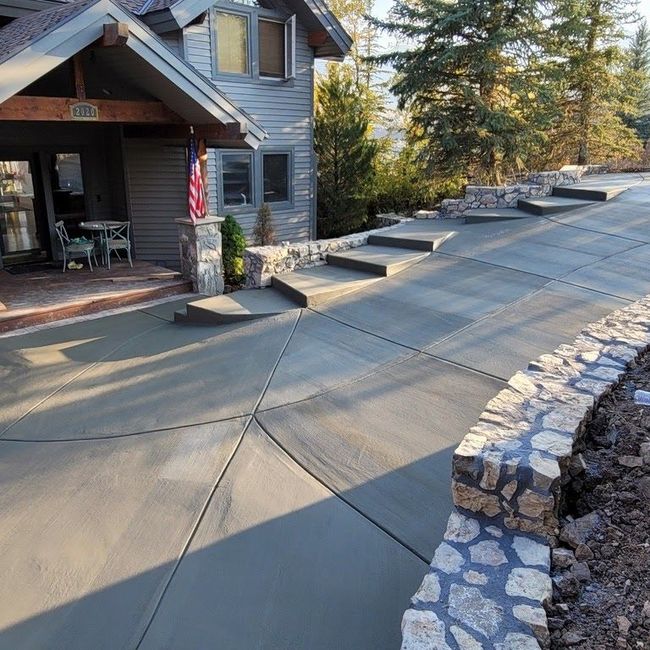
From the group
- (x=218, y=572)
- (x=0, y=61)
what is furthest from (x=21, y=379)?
(x=218, y=572)

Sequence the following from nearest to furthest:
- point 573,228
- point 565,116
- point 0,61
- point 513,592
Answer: point 513,592 < point 0,61 < point 573,228 < point 565,116

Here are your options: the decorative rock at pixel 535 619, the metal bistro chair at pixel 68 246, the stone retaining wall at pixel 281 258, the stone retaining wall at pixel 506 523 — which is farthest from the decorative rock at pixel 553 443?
the metal bistro chair at pixel 68 246

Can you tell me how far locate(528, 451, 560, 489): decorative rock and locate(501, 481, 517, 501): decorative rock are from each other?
9 centimetres

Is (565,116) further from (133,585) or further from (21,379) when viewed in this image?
(133,585)

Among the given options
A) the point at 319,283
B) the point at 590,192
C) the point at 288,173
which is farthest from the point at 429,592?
A: the point at 288,173

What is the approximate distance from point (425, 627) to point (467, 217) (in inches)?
347

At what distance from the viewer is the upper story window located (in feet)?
33.6

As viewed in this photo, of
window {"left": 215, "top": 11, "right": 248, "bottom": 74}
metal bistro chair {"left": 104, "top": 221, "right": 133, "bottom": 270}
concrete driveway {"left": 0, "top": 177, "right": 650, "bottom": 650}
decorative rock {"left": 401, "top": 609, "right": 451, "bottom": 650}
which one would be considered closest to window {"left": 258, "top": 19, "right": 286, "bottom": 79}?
window {"left": 215, "top": 11, "right": 248, "bottom": 74}

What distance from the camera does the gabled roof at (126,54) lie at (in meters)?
5.65

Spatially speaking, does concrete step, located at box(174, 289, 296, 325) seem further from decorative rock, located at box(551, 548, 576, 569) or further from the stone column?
decorative rock, located at box(551, 548, 576, 569)

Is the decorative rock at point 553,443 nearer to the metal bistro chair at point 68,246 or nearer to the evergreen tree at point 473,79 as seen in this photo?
the metal bistro chair at point 68,246

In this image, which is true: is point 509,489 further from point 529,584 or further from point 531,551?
point 529,584

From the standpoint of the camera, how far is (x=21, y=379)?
18.2ft

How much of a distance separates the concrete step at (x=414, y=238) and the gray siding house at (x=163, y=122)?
2.43 m
